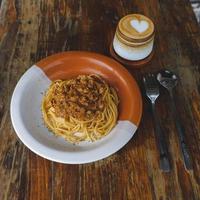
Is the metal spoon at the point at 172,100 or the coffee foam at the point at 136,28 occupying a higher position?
the coffee foam at the point at 136,28

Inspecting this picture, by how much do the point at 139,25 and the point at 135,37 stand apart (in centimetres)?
6

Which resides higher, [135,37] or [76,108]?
[135,37]

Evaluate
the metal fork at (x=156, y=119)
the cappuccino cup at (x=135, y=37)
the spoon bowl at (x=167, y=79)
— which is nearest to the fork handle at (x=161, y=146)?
the metal fork at (x=156, y=119)

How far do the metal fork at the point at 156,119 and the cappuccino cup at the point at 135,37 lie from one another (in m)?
0.09

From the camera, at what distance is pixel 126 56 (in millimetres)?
1137

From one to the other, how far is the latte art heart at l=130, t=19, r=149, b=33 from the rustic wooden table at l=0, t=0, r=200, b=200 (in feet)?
0.50

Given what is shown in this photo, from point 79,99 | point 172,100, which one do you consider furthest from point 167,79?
point 79,99

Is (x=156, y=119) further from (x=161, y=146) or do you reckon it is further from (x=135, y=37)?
(x=135, y=37)

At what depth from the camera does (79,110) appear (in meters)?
0.98

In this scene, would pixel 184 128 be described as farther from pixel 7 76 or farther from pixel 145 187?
pixel 7 76

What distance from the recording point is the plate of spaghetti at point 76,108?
2.98 ft

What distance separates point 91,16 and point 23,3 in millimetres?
301

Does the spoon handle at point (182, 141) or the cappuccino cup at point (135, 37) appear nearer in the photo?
the spoon handle at point (182, 141)

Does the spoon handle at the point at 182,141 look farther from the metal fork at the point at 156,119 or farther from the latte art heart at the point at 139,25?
the latte art heart at the point at 139,25
